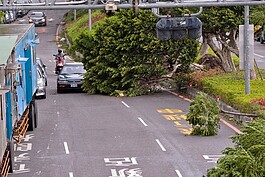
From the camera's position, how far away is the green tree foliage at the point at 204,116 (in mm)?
23703

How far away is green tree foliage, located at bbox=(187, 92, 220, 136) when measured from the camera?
2370 cm

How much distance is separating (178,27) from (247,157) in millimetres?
8390

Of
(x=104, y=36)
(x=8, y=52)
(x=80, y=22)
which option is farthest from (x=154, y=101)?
(x=80, y=22)

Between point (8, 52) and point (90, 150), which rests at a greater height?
point (8, 52)

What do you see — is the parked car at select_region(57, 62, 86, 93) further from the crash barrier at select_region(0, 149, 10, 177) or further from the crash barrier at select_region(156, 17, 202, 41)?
the crash barrier at select_region(0, 149, 10, 177)

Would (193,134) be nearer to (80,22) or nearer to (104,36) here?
(104,36)

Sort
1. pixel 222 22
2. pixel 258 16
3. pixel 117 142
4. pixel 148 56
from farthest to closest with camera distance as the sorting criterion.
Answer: pixel 148 56, pixel 222 22, pixel 258 16, pixel 117 142

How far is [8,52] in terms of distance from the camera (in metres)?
17.0

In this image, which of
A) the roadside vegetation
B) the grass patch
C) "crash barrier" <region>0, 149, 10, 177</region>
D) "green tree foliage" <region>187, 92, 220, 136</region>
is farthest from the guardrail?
the roadside vegetation

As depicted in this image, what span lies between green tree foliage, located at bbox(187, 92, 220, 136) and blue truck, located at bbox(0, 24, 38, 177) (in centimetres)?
481

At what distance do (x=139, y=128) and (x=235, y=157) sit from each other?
13.4 m

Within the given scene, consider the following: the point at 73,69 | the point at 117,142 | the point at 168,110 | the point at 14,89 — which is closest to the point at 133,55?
the point at 73,69

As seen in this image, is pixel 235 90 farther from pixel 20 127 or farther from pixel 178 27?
pixel 20 127

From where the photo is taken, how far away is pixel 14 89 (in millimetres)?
19328
